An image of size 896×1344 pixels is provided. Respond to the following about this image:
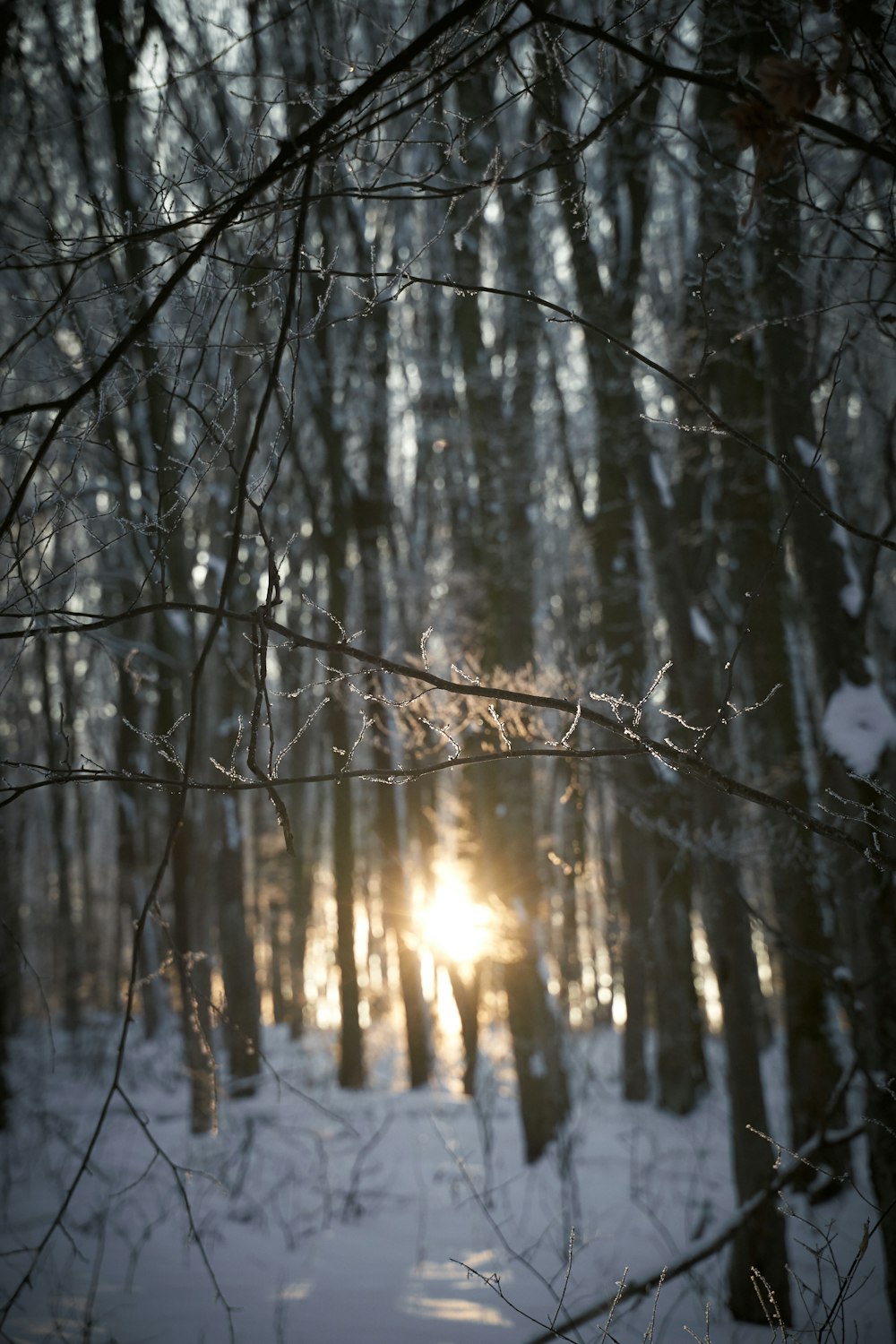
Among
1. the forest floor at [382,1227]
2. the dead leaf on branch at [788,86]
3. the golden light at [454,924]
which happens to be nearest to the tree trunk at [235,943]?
the forest floor at [382,1227]

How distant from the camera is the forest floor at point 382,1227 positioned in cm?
482

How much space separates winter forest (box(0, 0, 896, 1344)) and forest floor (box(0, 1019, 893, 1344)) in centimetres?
6

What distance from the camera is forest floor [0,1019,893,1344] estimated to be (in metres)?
4.82

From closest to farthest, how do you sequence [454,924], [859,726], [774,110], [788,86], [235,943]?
[788,86] < [774,110] < [859,726] < [454,924] < [235,943]

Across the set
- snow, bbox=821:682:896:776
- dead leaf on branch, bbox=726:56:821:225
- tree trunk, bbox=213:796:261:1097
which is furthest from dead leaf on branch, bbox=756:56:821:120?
tree trunk, bbox=213:796:261:1097

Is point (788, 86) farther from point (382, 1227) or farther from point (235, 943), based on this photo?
point (235, 943)

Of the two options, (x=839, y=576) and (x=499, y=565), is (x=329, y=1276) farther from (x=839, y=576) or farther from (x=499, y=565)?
(x=499, y=565)

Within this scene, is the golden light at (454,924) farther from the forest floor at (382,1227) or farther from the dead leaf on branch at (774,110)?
the dead leaf on branch at (774,110)

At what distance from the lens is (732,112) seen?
5.66 feet

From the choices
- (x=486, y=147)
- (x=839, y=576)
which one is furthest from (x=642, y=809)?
(x=486, y=147)

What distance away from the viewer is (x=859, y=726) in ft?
14.1

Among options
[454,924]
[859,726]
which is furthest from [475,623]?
[859,726]

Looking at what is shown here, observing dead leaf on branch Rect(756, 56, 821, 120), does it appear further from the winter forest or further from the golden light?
the golden light

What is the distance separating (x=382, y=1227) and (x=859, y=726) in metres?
5.45
